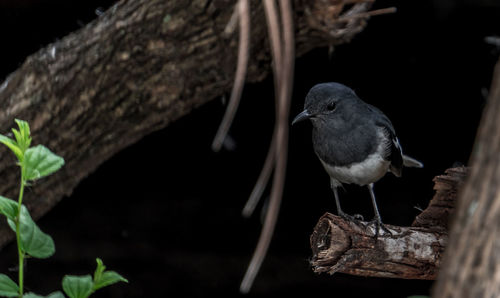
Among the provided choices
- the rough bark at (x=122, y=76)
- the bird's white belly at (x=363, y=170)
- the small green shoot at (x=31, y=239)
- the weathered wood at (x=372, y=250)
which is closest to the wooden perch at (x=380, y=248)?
the weathered wood at (x=372, y=250)

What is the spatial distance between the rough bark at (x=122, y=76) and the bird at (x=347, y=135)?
469mm

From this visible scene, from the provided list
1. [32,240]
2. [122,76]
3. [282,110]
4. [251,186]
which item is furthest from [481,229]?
[251,186]

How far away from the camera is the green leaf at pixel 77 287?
65.2 inches

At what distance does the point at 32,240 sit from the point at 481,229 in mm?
1173

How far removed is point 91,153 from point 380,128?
1.45 m

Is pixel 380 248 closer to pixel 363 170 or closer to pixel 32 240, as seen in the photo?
pixel 363 170

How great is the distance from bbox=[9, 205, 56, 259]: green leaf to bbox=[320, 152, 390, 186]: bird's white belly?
158 cm

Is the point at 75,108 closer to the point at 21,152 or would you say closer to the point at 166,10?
the point at 166,10

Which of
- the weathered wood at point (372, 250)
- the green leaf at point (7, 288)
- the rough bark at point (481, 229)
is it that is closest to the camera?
the rough bark at point (481, 229)

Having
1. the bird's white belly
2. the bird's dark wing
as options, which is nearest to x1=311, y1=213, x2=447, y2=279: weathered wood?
the bird's white belly

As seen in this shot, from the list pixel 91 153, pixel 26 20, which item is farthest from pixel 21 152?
pixel 26 20

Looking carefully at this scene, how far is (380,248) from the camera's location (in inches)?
94.8

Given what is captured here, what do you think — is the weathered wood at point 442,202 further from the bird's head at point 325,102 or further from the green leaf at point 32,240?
the green leaf at point 32,240

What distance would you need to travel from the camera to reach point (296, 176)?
16.0 ft
